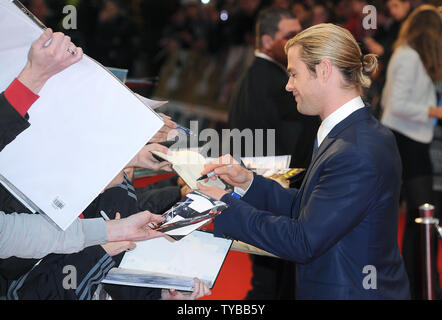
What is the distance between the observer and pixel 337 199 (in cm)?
163

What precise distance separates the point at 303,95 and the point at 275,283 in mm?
1844

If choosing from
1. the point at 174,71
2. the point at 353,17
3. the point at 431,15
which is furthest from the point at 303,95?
the point at 174,71

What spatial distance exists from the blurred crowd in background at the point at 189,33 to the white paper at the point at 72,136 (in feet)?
12.9

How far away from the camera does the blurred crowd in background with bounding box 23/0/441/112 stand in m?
5.89

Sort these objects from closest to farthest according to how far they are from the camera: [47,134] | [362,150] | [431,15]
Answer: [47,134]
[362,150]
[431,15]

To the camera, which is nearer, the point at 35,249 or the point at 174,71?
the point at 35,249

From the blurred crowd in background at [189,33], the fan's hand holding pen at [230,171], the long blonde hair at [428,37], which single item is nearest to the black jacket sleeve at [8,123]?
the fan's hand holding pen at [230,171]

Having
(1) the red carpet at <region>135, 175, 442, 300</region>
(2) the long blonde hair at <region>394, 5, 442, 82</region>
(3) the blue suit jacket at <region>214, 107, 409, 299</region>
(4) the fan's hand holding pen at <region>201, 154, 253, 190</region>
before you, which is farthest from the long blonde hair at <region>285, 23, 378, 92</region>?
(2) the long blonde hair at <region>394, 5, 442, 82</region>

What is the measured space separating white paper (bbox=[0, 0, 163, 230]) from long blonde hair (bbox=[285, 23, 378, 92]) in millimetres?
584

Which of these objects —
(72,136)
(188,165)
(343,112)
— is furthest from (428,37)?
(72,136)

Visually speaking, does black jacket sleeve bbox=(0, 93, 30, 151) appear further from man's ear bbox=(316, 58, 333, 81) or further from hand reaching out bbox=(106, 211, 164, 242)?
man's ear bbox=(316, 58, 333, 81)

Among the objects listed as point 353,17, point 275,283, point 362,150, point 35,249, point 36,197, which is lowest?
point 275,283

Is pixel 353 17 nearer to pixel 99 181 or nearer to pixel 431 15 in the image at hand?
pixel 431 15

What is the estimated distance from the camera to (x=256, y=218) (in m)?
1.73
